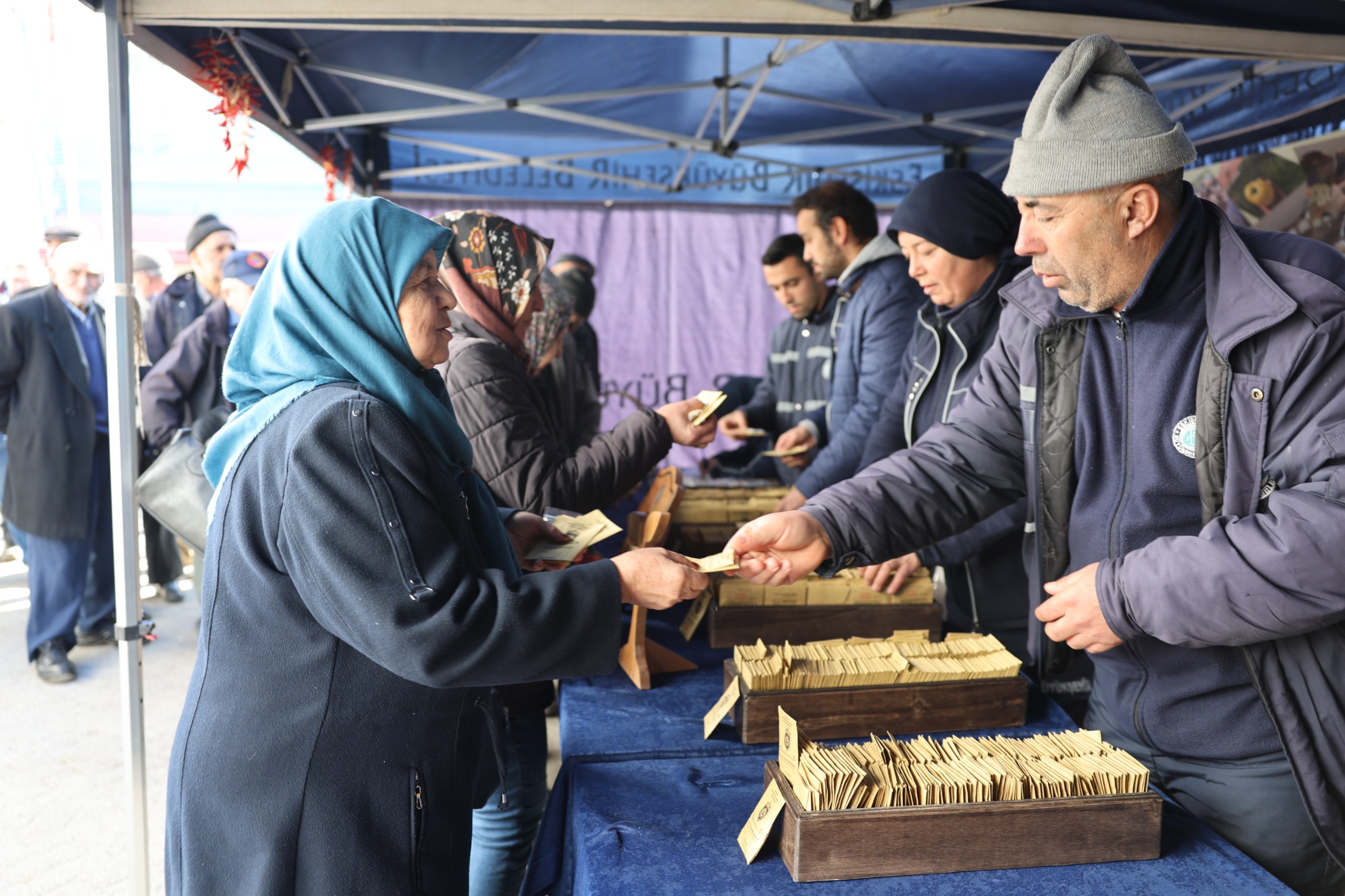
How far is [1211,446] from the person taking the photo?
144cm

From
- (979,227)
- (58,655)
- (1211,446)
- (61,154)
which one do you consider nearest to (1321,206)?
(979,227)

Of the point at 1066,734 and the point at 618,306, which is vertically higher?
the point at 618,306

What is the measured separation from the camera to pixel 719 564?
1.67 metres

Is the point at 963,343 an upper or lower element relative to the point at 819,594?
upper

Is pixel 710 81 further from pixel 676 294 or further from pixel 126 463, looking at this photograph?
pixel 126 463

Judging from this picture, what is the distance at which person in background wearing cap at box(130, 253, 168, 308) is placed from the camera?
21.5ft

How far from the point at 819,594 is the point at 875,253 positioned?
159 centimetres

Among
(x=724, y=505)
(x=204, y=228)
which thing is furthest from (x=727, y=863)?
(x=204, y=228)

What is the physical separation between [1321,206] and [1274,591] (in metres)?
3.47

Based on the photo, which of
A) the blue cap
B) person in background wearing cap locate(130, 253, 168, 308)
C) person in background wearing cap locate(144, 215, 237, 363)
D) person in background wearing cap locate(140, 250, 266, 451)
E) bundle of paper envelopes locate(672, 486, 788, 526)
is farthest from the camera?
person in background wearing cap locate(130, 253, 168, 308)

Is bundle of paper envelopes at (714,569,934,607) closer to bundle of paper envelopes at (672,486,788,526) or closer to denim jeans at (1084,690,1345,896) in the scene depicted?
bundle of paper envelopes at (672,486,788,526)

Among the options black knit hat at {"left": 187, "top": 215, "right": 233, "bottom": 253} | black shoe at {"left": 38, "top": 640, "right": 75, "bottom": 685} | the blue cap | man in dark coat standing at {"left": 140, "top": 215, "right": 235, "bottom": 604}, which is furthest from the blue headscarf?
black knit hat at {"left": 187, "top": 215, "right": 233, "bottom": 253}

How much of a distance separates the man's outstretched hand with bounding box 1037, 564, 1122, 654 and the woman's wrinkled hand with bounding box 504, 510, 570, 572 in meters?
0.95

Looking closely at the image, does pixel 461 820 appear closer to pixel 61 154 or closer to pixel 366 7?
pixel 366 7
